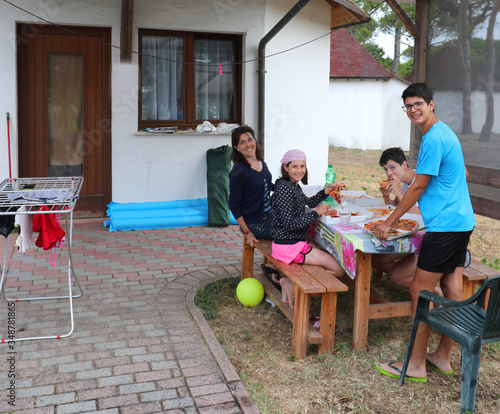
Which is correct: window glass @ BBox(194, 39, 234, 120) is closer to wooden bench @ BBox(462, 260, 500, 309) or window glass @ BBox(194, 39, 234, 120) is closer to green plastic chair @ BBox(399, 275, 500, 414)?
wooden bench @ BBox(462, 260, 500, 309)

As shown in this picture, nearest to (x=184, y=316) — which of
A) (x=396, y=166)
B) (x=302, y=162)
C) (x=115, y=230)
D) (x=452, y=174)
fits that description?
(x=302, y=162)

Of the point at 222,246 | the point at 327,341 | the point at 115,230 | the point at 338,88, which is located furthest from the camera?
the point at 338,88

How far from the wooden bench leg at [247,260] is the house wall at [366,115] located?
19.5 meters

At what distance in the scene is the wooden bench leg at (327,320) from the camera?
3.84m

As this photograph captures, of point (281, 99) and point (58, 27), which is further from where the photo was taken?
point (281, 99)

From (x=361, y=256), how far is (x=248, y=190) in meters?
1.41

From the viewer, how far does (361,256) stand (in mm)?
3900

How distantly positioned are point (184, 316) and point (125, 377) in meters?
1.08

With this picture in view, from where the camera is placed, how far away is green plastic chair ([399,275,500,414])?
2.98 metres

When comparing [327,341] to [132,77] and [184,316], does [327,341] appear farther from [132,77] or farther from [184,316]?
[132,77]

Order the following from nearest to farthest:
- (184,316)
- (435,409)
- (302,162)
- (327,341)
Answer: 1. (435,409)
2. (327,341)
3. (302,162)
4. (184,316)

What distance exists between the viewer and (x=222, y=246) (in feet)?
22.4

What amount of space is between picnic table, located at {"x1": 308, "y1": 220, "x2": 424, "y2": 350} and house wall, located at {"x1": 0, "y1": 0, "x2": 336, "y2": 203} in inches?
170

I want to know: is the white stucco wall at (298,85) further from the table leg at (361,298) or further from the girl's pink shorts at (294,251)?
the table leg at (361,298)
